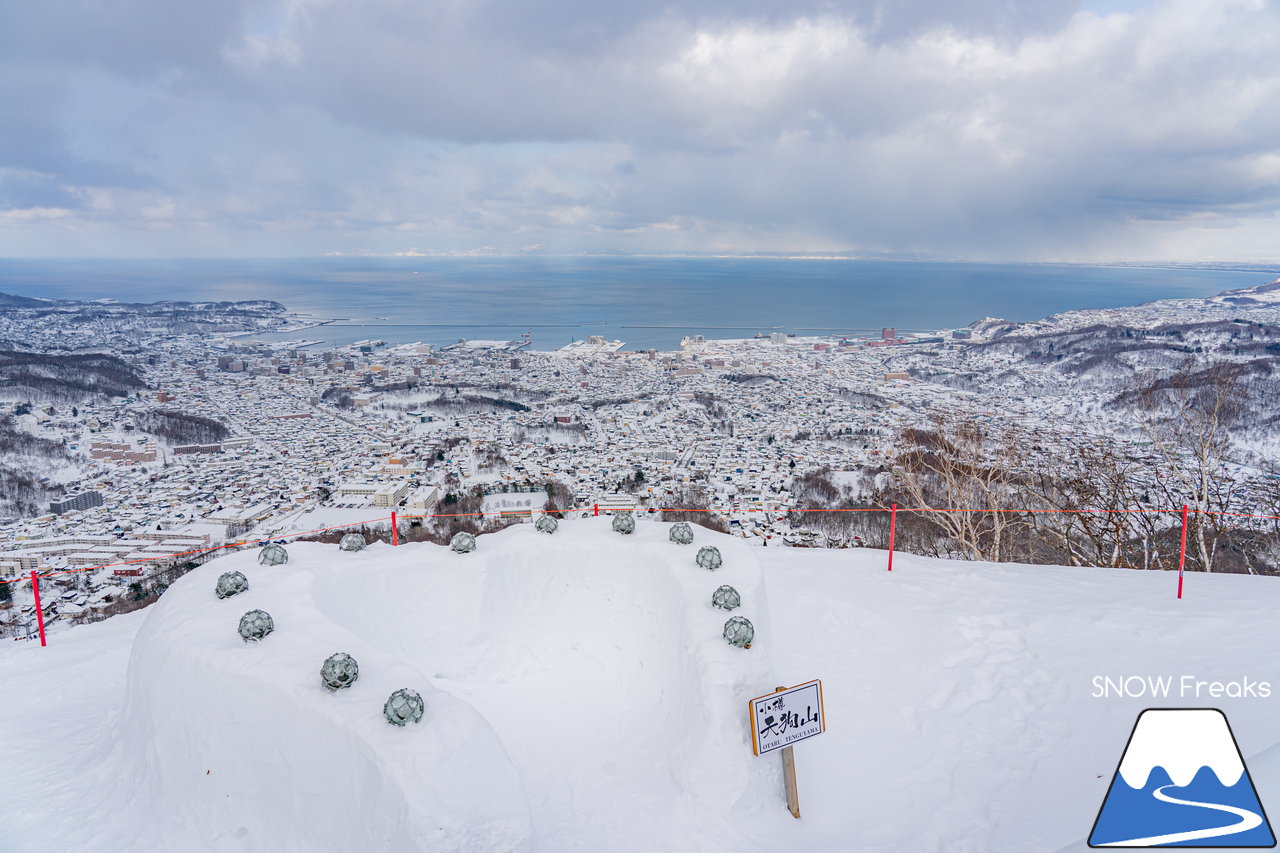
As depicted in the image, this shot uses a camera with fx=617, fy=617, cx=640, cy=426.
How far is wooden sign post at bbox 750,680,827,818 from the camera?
5535 millimetres

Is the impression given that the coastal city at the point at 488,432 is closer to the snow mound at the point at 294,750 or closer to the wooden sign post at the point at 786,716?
the wooden sign post at the point at 786,716

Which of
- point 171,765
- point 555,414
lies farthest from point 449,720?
point 555,414

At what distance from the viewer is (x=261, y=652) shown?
20.4 feet

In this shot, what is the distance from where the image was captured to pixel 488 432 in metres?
41.4

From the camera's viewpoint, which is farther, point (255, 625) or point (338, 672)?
point (255, 625)

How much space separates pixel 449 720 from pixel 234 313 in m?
124

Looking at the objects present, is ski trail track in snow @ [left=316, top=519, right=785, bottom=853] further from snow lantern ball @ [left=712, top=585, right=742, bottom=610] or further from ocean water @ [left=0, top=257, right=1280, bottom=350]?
ocean water @ [left=0, top=257, right=1280, bottom=350]

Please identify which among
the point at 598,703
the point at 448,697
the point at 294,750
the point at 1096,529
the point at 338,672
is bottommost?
the point at 1096,529

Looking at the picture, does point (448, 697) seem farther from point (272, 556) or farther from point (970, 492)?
point (970, 492)

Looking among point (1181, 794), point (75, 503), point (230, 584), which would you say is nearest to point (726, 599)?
point (1181, 794)

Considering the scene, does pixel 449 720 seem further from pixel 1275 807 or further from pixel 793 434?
pixel 793 434

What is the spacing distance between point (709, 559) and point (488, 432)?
3511 cm

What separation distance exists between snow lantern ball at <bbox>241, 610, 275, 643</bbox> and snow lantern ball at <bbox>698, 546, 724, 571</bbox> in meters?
5.01

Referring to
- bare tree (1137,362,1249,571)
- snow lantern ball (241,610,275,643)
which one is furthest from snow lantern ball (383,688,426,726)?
bare tree (1137,362,1249,571)
